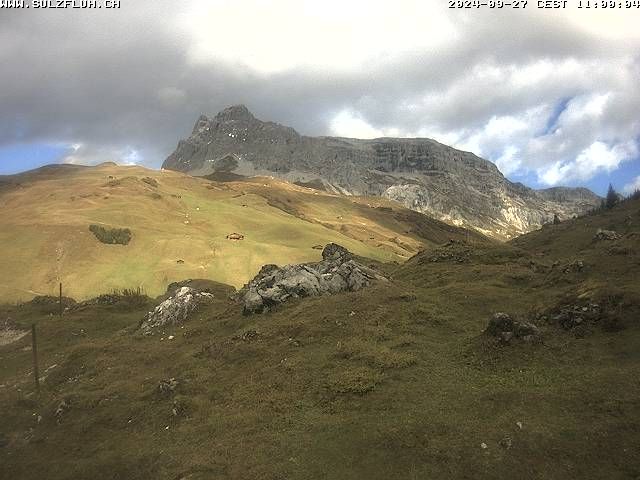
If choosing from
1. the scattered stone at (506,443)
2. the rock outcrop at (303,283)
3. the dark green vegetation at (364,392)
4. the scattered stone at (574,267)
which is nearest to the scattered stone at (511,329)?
the dark green vegetation at (364,392)

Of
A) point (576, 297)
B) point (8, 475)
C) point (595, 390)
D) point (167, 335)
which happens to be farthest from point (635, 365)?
point (167, 335)

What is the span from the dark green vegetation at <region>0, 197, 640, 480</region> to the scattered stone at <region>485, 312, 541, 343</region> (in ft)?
1.77

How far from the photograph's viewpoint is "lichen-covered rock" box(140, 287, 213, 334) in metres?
51.9

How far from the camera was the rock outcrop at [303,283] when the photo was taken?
47.5 metres

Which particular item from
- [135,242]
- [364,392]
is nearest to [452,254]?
[364,392]

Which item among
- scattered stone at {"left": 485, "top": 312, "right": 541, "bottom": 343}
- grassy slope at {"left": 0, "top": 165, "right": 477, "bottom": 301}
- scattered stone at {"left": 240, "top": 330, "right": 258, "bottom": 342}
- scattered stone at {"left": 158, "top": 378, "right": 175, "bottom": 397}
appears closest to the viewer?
scattered stone at {"left": 485, "top": 312, "right": 541, "bottom": 343}

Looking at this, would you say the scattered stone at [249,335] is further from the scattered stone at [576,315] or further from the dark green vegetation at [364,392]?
the scattered stone at [576,315]

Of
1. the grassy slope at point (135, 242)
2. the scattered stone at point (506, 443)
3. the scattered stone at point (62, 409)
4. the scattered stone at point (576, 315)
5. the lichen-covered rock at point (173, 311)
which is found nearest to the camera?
the scattered stone at point (506, 443)

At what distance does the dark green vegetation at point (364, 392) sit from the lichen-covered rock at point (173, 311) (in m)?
2.43

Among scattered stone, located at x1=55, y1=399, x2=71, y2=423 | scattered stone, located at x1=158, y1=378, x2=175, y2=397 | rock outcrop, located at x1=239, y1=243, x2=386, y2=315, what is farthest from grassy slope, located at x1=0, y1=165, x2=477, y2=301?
scattered stone, located at x1=158, y1=378, x2=175, y2=397

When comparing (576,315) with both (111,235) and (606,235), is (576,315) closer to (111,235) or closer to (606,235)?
(606,235)

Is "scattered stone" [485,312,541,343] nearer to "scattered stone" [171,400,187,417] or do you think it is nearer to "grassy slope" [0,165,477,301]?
"scattered stone" [171,400,187,417]

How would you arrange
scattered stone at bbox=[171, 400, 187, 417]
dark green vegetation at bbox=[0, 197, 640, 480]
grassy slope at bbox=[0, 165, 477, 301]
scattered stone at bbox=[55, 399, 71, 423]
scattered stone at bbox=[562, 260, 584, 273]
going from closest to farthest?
1. dark green vegetation at bbox=[0, 197, 640, 480]
2. scattered stone at bbox=[171, 400, 187, 417]
3. scattered stone at bbox=[55, 399, 71, 423]
4. scattered stone at bbox=[562, 260, 584, 273]
5. grassy slope at bbox=[0, 165, 477, 301]

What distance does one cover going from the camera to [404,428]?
23438 millimetres
